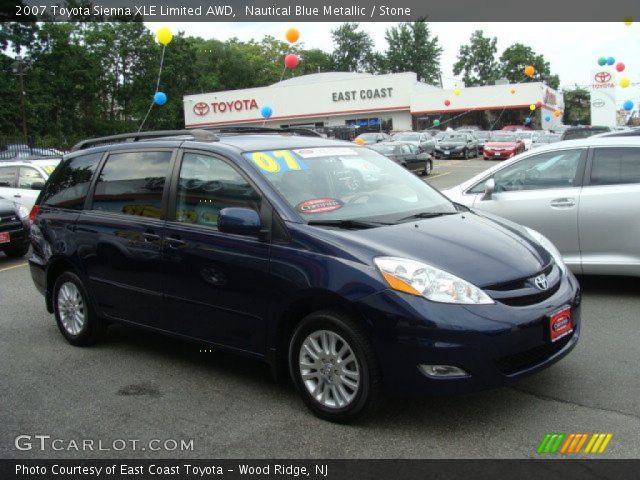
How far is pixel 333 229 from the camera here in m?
4.20

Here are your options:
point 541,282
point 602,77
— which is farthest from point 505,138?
point 541,282

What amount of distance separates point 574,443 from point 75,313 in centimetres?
420

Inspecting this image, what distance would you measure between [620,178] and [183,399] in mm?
4747

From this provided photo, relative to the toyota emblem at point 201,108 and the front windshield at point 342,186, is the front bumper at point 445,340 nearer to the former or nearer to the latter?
the front windshield at point 342,186

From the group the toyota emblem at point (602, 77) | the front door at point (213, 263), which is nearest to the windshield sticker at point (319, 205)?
the front door at point (213, 263)

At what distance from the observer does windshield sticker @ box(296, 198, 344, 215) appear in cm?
440

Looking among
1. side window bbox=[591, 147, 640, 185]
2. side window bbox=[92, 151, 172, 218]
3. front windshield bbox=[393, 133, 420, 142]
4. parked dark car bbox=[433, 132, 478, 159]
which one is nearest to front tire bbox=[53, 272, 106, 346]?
side window bbox=[92, 151, 172, 218]

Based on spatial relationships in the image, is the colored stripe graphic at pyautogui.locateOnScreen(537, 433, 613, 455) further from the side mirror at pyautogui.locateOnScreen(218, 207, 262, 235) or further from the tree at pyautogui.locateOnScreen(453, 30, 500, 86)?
the tree at pyautogui.locateOnScreen(453, 30, 500, 86)

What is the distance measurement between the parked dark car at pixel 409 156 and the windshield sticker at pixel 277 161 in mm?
21394

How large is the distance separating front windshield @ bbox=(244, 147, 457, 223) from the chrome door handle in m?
2.11

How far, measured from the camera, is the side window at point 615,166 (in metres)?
6.68

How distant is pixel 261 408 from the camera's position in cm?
436
